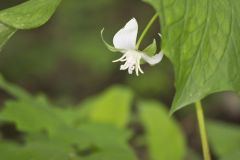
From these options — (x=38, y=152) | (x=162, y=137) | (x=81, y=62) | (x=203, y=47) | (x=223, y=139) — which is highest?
(x=81, y=62)

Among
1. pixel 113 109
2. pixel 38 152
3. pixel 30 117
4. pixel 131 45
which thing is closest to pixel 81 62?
pixel 113 109

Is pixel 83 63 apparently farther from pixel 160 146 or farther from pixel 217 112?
pixel 160 146

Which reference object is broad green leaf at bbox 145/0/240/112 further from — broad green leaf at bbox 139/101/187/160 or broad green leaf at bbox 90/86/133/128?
broad green leaf at bbox 90/86/133/128

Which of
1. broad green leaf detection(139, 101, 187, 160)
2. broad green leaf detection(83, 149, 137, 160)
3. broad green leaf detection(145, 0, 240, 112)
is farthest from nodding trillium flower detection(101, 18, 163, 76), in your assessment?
broad green leaf detection(139, 101, 187, 160)

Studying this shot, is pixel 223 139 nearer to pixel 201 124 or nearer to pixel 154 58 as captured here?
pixel 201 124

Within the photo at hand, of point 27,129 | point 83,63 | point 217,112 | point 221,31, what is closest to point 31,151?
point 27,129

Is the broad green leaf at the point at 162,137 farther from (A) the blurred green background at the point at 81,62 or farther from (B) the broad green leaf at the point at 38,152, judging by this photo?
(A) the blurred green background at the point at 81,62
